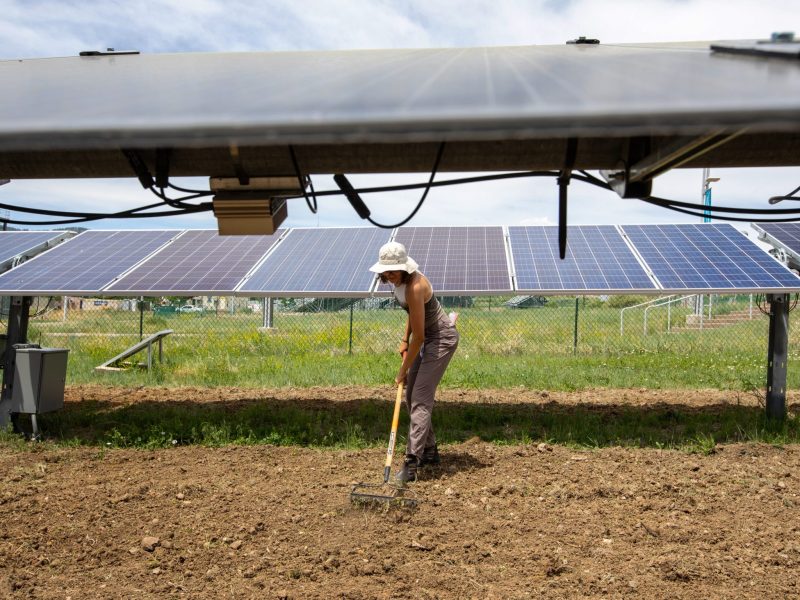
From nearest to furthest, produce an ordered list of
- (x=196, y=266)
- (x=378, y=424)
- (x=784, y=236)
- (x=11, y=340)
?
(x=378, y=424)
(x=11, y=340)
(x=784, y=236)
(x=196, y=266)

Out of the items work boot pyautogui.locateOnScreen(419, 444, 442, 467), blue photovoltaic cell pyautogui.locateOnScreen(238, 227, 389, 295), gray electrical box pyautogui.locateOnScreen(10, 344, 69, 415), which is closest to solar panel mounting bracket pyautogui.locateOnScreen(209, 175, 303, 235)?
work boot pyautogui.locateOnScreen(419, 444, 442, 467)

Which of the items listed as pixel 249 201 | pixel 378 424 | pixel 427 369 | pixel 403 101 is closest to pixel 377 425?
pixel 378 424

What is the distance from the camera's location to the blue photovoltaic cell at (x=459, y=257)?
839 centimetres

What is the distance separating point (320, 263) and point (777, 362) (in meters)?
5.86

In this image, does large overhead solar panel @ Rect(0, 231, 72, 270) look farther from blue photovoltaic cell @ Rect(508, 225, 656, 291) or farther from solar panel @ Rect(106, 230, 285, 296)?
blue photovoltaic cell @ Rect(508, 225, 656, 291)

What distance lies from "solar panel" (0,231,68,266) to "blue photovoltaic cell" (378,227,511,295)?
435 cm

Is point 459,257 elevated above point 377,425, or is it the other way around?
point 459,257

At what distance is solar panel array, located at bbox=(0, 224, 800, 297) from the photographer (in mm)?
8117

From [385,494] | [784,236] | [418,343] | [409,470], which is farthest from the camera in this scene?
[784,236]

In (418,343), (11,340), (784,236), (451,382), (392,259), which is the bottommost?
(451,382)

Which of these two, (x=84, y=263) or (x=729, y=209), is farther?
(x=84, y=263)

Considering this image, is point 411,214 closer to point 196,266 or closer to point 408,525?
point 408,525

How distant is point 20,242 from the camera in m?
9.48

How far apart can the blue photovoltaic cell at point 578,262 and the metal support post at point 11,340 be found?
540cm
